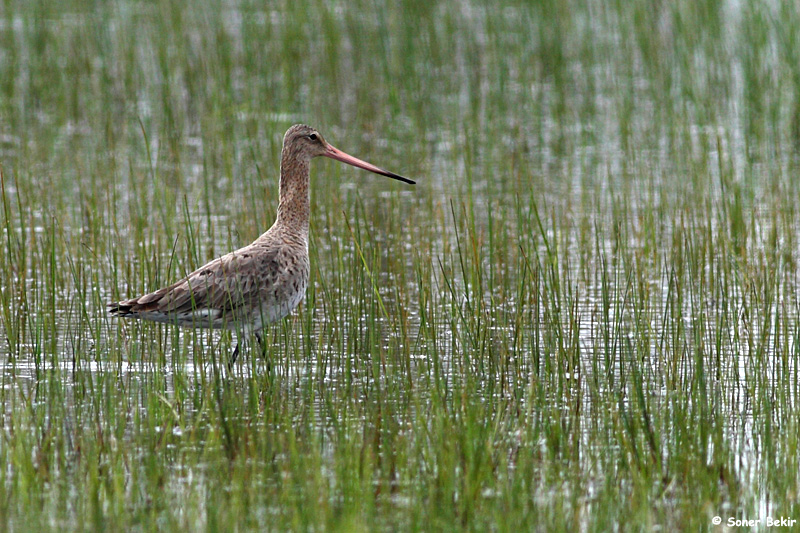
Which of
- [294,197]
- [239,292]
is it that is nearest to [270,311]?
[239,292]

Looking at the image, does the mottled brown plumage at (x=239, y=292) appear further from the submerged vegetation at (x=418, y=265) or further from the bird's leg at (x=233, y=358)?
the submerged vegetation at (x=418, y=265)

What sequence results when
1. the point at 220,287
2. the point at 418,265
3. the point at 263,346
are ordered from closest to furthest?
the point at 263,346 → the point at 220,287 → the point at 418,265

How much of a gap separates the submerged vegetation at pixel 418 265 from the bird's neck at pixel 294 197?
43 centimetres

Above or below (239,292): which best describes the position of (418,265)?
above

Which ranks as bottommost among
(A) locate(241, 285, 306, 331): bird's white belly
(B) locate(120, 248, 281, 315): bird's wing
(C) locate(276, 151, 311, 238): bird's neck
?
(A) locate(241, 285, 306, 331): bird's white belly

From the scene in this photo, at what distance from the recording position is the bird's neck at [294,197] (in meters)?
7.07

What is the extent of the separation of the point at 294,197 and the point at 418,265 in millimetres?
814

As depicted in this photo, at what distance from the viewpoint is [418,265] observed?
6957 millimetres

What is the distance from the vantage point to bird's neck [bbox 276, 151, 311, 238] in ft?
23.2

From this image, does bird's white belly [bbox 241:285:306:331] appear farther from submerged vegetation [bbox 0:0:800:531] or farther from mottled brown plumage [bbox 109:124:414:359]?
submerged vegetation [bbox 0:0:800:531]

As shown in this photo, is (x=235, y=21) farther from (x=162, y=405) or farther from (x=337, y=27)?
(x=162, y=405)

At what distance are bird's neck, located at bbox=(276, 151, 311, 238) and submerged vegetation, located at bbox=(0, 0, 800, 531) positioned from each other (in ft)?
1.41

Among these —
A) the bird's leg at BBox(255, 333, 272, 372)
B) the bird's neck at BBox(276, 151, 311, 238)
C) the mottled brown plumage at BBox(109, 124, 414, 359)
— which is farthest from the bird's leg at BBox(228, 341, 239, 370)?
the bird's neck at BBox(276, 151, 311, 238)

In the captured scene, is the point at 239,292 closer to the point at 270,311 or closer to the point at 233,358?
the point at 270,311
